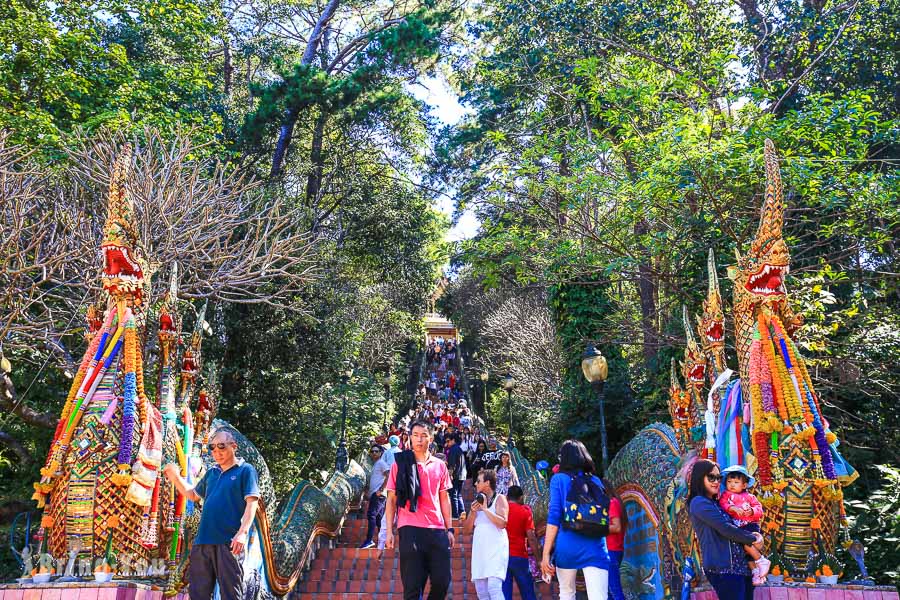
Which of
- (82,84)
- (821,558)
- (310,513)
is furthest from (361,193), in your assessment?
(821,558)

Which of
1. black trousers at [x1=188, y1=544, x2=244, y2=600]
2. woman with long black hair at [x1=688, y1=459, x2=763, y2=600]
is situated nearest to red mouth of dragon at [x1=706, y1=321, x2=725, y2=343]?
woman with long black hair at [x1=688, y1=459, x2=763, y2=600]

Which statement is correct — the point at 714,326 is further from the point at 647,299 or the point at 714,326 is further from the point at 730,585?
the point at 647,299

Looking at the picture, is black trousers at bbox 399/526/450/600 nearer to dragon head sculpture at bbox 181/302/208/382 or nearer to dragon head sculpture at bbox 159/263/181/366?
dragon head sculpture at bbox 159/263/181/366

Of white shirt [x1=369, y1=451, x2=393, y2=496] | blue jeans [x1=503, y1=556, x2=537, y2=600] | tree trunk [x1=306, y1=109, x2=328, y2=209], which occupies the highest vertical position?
tree trunk [x1=306, y1=109, x2=328, y2=209]

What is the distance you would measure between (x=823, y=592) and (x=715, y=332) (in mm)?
3243

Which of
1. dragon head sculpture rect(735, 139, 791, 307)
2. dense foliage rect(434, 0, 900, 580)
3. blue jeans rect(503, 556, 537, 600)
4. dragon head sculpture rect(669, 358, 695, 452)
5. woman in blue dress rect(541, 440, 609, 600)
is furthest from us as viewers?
dense foliage rect(434, 0, 900, 580)

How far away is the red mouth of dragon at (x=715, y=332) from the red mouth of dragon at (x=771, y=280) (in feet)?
5.01

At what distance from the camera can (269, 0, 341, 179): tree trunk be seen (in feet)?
68.7

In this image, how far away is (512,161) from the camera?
1880cm

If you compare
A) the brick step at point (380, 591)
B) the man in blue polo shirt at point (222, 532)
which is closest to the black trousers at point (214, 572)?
the man in blue polo shirt at point (222, 532)

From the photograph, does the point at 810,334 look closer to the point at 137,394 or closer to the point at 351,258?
the point at 137,394

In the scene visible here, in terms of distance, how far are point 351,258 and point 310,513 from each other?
548 inches

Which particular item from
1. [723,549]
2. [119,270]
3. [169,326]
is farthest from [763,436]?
[169,326]

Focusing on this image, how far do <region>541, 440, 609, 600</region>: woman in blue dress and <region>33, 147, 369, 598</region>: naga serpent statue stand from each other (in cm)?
316
